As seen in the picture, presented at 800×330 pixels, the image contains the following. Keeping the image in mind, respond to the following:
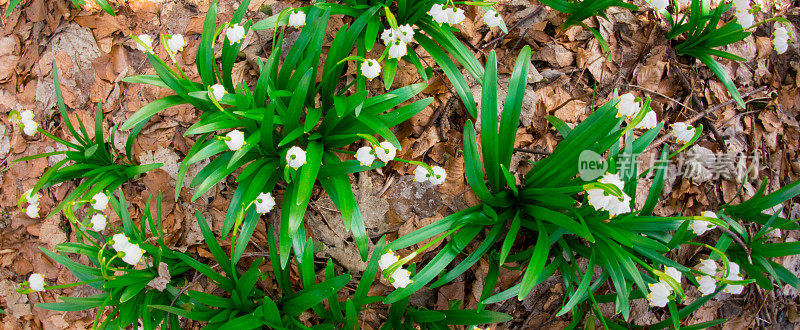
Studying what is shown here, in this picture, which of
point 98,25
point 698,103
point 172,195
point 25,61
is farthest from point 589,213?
point 25,61

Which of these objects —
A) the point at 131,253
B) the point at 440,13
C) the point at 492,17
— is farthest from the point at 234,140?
the point at 492,17

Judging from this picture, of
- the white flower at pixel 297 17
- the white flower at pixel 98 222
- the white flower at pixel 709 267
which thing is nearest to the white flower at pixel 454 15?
the white flower at pixel 297 17

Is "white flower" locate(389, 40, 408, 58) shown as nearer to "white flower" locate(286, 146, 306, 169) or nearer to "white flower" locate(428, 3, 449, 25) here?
"white flower" locate(428, 3, 449, 25)

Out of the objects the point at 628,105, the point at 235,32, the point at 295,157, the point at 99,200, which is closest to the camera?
the point at 295,157

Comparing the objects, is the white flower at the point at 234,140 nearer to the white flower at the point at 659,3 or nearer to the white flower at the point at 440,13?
the white flower at the point at 440,13

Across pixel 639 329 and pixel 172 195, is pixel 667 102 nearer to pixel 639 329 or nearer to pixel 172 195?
pixel 639 329

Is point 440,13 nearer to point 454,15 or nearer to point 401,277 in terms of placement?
point 454,15

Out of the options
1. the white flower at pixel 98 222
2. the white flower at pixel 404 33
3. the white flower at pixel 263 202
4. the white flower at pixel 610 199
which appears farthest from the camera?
the white flower at pixel 98 222

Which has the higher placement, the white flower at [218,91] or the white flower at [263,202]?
the white flower at [218,91]
